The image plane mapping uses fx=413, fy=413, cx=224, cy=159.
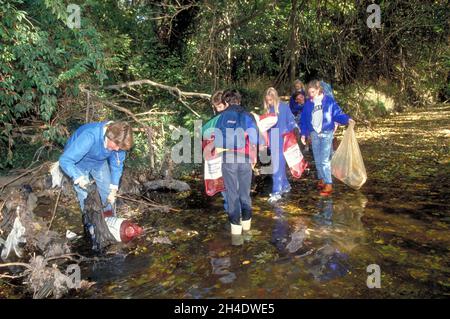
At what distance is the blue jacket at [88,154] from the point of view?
178 inches

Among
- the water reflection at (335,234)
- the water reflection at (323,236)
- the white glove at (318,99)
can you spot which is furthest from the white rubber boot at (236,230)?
the white glove at (318,99)

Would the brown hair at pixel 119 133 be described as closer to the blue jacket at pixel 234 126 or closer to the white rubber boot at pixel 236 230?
the blue jacket at pixel 234 126

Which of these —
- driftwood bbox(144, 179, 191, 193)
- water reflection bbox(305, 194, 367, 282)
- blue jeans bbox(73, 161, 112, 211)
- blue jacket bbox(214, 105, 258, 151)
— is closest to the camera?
water reflection bbox(305, 194, 367, 282)

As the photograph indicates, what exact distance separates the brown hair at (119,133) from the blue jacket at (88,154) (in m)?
0.25

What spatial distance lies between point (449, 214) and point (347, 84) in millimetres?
11073

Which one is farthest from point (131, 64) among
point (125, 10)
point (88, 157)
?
point (88, 157)

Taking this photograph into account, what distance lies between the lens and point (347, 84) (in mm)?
→ 16062

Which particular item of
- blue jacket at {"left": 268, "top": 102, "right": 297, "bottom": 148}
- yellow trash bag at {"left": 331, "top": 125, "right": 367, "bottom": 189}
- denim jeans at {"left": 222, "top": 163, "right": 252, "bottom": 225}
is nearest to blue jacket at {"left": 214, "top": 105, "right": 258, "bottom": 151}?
denim jeans at {"left": 222, "top": 163, "right": 252, "bottom": 225}

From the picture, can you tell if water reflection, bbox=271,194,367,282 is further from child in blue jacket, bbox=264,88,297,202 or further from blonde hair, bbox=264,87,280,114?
blonde hair, bbox=264,87,280,114

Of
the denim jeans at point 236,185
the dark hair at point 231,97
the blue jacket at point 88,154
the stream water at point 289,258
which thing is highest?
the dark hair at point 231,97

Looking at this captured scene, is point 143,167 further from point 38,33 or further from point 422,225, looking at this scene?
point 422,225

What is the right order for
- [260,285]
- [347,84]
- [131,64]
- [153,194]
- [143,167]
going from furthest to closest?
[347,84] → [131,64] → [143,167] → [153,194] → [260,285]

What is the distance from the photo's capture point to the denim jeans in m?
4.99

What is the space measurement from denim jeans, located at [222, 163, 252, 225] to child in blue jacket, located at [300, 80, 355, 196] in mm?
2265
